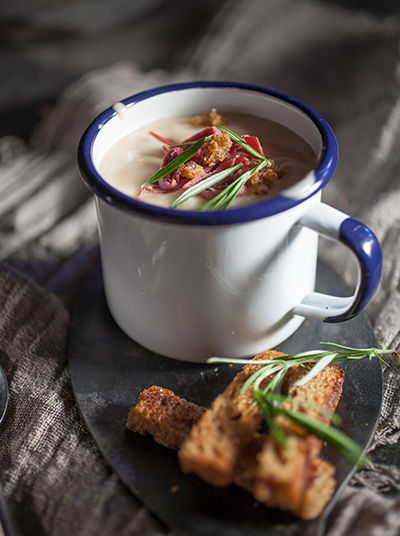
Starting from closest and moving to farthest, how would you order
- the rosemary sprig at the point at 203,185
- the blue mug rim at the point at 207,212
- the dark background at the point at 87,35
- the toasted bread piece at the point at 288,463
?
the toasted bread piece at the point at 288,463 < the blue mug rim at the point at 207,212 < the rosemary sprig at the point at 203,185 < the dark background at the point at 87,35

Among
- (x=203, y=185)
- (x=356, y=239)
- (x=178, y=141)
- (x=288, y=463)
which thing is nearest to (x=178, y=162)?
(x=203, y=185)

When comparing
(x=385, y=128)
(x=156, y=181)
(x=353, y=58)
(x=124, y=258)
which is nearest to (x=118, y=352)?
(x=124, y=258)

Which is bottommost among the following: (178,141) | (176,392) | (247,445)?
(176,392)

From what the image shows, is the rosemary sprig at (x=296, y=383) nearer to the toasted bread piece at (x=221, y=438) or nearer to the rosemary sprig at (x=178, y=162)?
the toasted bread piece at (x=221, y=438)

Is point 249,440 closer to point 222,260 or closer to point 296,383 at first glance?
point 296,383

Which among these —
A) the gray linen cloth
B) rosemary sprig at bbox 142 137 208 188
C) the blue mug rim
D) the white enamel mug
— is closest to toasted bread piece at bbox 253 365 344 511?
the gray linen cloth

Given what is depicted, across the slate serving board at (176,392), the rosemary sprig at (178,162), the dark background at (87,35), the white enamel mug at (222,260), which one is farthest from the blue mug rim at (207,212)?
the dark background at (87,35)
